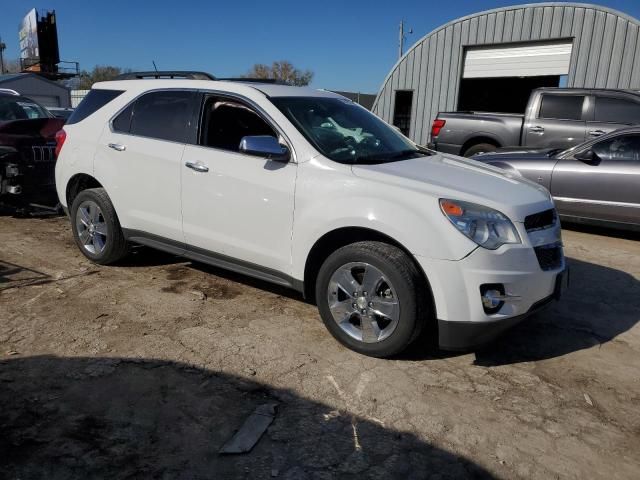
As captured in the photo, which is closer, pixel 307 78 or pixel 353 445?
pixel 353 445

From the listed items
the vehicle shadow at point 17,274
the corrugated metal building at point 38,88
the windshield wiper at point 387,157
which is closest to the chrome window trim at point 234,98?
the windshield wiper at point 387,157

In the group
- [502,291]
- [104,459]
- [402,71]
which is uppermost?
[402,71]

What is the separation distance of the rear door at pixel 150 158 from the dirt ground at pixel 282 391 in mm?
637

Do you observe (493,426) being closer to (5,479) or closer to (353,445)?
(353,445)

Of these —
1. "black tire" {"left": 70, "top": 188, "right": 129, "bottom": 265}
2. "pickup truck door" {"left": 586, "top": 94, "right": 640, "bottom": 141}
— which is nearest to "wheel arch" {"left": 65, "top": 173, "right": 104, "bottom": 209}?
"black tire" {"left": 70, "top": 188, "right": 129, "bottom": 265}

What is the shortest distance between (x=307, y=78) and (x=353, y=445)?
194 feet

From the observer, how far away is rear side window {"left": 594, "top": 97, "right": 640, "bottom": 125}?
28.3 feet

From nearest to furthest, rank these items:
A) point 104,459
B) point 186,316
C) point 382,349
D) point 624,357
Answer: point 104,459, point 382,349, point 624,357, point 186,316

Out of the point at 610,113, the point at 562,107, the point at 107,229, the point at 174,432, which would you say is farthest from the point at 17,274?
the point at 610,113

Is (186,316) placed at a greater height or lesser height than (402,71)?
lesser

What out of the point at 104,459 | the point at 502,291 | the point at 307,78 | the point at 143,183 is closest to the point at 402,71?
the point at 143,183

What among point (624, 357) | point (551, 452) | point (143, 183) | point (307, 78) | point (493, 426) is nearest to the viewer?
point (551, 452)

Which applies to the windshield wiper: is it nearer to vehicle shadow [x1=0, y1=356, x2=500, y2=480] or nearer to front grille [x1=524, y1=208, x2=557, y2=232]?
front grille [x1=524, y1=208, x2=557, y2=232]

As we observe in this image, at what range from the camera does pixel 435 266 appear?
10.0 ft
